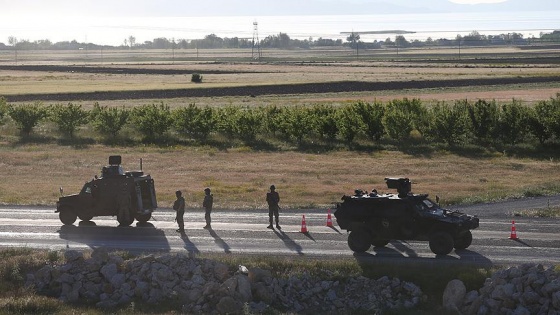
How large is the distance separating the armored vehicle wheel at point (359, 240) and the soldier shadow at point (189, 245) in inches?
210

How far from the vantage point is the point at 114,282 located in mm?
26234

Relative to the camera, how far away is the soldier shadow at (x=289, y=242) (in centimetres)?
2943

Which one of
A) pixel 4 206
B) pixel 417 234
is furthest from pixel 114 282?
pixel 4 206

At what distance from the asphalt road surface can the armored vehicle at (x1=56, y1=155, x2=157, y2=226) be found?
0.63 m

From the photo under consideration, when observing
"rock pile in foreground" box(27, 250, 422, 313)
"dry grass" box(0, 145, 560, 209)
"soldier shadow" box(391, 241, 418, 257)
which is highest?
"soldier shadow" box(391, 241, 418, 257)

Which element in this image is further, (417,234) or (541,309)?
(417,234)

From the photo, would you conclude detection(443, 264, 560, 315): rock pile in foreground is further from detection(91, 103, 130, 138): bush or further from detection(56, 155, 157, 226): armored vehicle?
detection(91, 103, 130, 138): bush

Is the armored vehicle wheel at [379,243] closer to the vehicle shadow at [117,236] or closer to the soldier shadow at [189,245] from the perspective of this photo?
the soldier shadow at [189,245]

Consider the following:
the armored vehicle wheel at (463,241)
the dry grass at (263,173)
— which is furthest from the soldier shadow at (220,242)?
the armored vehicle wheel at (463,241)

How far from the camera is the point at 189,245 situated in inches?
1192

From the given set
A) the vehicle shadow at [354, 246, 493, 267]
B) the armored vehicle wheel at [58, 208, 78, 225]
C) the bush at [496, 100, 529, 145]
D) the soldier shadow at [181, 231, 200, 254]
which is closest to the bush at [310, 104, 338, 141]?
the bush at [496, 100, 529, 145]

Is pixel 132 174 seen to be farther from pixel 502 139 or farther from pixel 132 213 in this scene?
pixel 502 139

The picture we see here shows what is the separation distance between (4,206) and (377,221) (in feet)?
64.1

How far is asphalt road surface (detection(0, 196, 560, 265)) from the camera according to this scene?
93.8 ft
